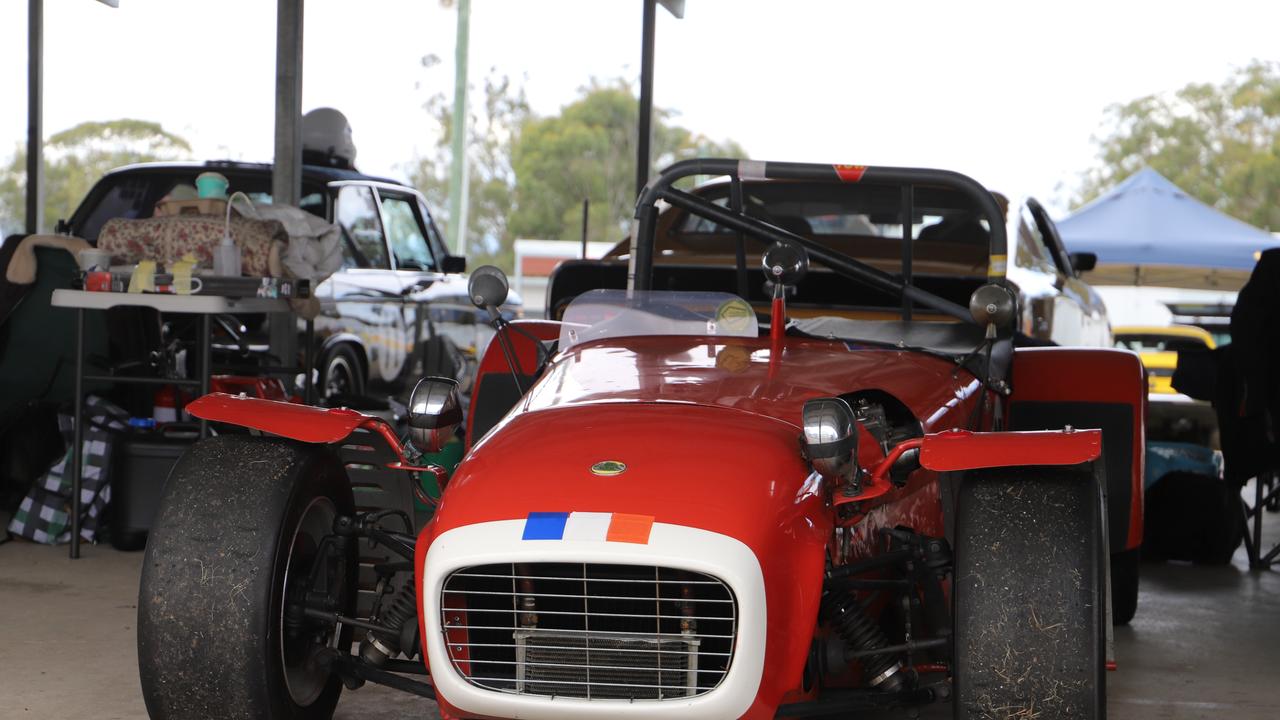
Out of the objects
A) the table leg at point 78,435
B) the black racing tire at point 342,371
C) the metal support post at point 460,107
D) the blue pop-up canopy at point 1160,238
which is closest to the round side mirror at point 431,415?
the table leg at point 78,435

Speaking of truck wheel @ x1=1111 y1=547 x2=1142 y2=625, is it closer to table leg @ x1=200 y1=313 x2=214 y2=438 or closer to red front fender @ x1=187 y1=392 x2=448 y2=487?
red front fender @ x1=187 y1=392 x2=448 y2=487

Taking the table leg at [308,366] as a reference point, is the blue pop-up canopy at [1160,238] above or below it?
above

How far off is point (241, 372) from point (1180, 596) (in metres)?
4.58

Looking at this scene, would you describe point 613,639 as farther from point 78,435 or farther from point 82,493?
point 82,493

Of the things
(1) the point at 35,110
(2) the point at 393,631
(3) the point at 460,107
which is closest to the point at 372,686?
(2) the point at 393,631

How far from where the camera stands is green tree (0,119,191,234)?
3688 centimetres

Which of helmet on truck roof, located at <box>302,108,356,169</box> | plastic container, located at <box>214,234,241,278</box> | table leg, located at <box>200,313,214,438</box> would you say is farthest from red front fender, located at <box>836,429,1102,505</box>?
helmet on truck roof, located at <box>302,108,356,169</box>

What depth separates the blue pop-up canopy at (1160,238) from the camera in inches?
567

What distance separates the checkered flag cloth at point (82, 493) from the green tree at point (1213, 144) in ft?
135

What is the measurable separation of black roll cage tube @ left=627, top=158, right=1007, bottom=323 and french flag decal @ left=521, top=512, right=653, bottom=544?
1.67 meters

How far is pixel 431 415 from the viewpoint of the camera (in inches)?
135

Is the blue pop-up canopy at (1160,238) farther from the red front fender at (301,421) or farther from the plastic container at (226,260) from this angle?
the red front fender at (301,421)

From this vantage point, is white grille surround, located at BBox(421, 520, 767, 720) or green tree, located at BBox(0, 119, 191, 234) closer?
white grille surround, located at BBox(421, 520, 767, 720)

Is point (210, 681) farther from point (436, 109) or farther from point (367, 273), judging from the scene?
point (436, 109)
